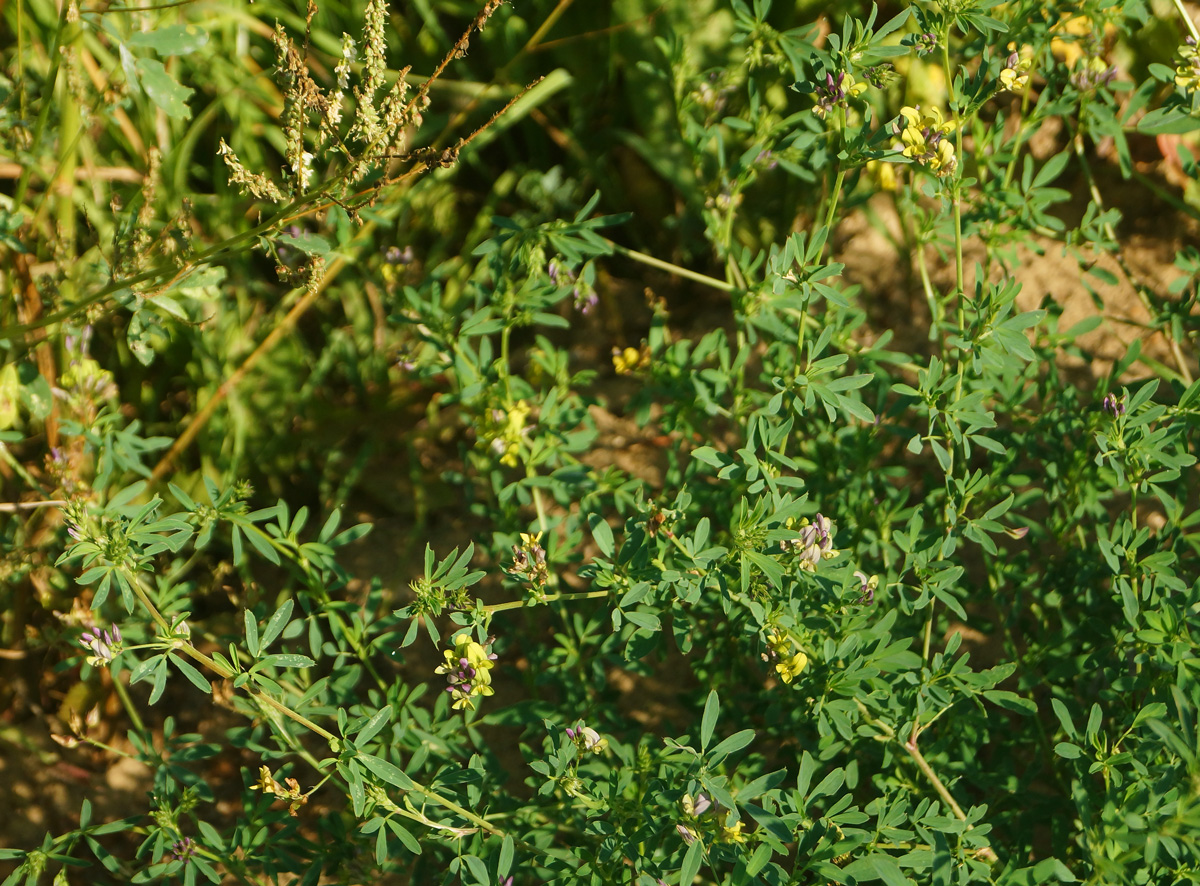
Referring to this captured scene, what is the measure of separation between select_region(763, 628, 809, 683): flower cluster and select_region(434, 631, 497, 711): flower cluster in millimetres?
481

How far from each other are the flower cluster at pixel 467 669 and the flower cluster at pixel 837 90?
1.06 m

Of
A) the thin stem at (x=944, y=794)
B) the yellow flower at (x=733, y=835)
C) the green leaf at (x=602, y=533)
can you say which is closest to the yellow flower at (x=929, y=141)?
the green leaf at (x=602, y=533)

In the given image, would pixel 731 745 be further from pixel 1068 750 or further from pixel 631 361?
pixel 631 361

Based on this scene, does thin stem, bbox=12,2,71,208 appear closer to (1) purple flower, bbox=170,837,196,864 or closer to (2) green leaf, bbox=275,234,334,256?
(2) green leaf, bbox=275,234,334,256

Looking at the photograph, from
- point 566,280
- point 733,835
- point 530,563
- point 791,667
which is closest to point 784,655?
point 791,667

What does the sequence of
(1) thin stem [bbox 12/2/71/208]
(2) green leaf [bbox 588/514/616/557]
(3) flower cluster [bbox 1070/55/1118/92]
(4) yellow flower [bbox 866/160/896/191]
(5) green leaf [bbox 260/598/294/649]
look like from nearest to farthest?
1. (5) green leaf [bbox 260/598/294/649]
2. (2) green leaf [bbox 588/514/616/557]
3. (1) thin stem [bbox 12/2/71/208]
4. (3) flower cluster [bbox 1070/55/1118/92]
5. (4) yellow flower [bbox 866/160/896/191]

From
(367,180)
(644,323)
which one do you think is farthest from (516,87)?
(367,180)

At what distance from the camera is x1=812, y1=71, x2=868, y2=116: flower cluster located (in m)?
1.70

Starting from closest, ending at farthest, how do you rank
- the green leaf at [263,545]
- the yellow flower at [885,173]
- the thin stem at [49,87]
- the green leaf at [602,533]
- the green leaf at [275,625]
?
1. the green leaf at [275,625]
2. the green leaf at [602,533]
3. the green leaf at [263,545]
4. the thin stem at [49,87]
5. the yellow flower at [885,173]

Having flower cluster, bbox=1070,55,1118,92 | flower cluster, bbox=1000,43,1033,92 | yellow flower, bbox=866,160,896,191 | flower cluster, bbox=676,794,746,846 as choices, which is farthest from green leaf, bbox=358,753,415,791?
flower cluster, bbox=1070,55,1118,92

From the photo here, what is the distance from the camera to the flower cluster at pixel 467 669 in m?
1.59

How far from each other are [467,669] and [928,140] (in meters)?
1.16

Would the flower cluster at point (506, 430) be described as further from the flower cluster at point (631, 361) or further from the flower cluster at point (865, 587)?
the flower cluster at point (865, 587)

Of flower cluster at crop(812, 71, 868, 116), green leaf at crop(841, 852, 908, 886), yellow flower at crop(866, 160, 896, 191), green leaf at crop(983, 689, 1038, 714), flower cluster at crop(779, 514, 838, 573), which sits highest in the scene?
flower cluster at crop(812, 71, 868, 116)
